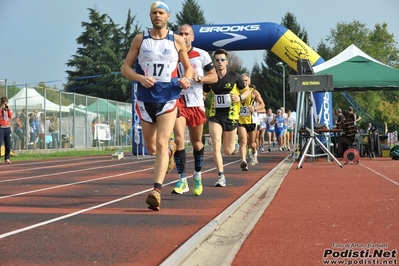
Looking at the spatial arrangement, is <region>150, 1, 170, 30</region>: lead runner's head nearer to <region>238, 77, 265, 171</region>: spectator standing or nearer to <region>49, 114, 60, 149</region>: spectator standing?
<region>238, 77, 265, 171</region>: spectator standing

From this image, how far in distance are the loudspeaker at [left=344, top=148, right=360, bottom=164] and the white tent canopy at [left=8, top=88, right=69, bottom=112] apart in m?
15.6

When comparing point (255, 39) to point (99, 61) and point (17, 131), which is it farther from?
point (99, 61)

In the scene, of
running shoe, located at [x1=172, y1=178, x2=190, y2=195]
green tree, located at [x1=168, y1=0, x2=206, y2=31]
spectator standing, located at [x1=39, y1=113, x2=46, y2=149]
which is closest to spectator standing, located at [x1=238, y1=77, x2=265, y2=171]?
running shoe, located at [x1=172, y1=178, x2=190, y2=195]

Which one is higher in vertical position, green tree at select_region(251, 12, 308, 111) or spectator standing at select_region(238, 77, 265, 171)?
green tree at select_region(251, 12, 308, 111)

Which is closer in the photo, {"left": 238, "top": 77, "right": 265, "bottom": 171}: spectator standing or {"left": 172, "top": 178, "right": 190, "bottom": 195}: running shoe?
{"left": 172, "top": 178, "right": 190, "bottom": 195}: running shoe

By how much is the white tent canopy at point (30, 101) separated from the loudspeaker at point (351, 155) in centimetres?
1562

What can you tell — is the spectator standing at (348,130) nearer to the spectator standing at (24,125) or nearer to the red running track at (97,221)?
the red running track at (97,221)

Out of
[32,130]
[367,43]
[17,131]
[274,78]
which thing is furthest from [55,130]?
[274,78]

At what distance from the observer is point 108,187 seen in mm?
11812

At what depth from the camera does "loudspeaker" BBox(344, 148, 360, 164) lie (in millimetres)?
18906

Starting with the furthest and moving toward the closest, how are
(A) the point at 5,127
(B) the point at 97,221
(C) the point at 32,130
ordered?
(C) the point at 32,130 → (A) the point at 5,127 → (B) the point at 97,221

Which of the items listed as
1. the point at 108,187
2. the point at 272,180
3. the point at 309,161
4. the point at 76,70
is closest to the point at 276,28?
the point at 309,161

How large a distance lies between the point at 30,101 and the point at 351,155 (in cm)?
1698

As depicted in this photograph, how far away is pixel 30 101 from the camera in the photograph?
32.3m
